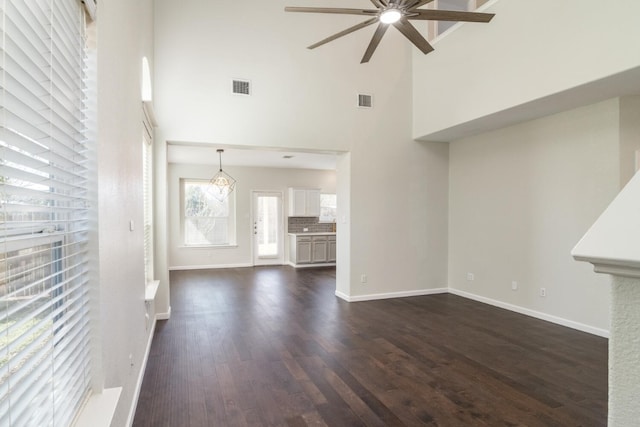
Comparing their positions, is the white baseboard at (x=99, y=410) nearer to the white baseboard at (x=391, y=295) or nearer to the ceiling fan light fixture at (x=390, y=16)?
the ceiling fan light fixture at (x=390, y=16)

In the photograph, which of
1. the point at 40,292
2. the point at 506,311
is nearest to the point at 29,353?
the point at 40,292

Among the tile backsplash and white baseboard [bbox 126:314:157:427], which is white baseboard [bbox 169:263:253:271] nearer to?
the tile backsplash

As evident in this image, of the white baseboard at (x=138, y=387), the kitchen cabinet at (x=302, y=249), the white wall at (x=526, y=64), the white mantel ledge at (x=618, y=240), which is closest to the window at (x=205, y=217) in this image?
the kitchen cabinet at (x=302, y=249)

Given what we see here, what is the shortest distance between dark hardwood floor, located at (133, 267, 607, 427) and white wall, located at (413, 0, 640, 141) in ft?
8.49

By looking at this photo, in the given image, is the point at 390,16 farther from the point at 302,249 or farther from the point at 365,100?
the point at 302,249

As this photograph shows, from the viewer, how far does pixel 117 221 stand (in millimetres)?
2010

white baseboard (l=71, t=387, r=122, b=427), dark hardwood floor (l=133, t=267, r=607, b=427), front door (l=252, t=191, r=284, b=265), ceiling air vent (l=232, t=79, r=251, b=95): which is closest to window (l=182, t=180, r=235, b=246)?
front door (l=252, t=191, r=284, b=265)

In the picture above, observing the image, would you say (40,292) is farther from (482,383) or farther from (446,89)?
(446,89)

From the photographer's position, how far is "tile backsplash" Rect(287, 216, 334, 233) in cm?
997

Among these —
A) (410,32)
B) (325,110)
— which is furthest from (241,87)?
(410,32)

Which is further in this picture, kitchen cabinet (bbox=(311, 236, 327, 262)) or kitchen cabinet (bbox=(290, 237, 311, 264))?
kitchen cabinet (bbox=(311, 236, 327, 262))

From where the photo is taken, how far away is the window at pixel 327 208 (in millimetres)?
10352

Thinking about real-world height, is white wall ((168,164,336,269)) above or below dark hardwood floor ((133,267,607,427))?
above

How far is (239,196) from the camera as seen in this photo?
30.9 feet
